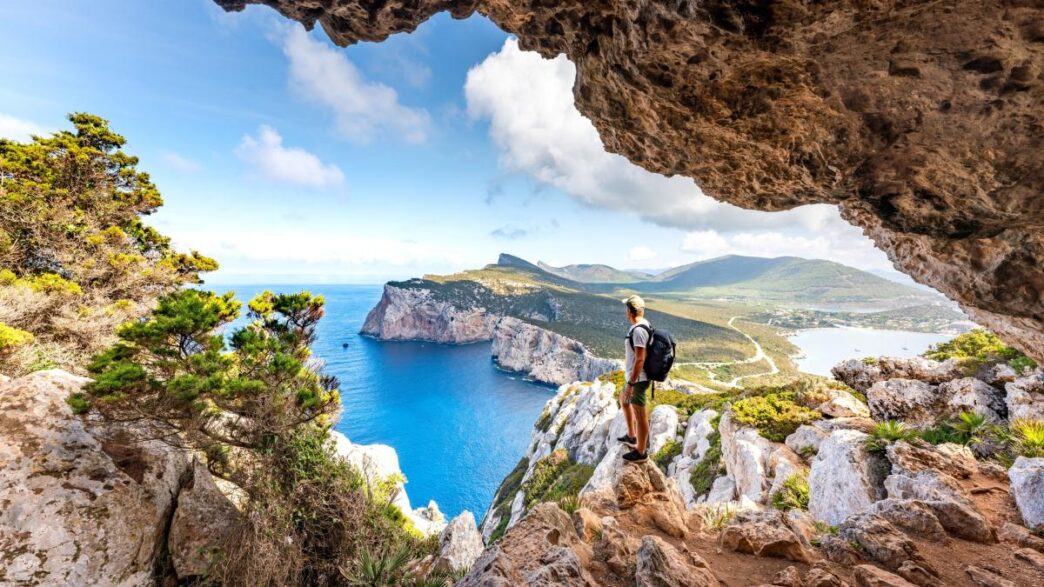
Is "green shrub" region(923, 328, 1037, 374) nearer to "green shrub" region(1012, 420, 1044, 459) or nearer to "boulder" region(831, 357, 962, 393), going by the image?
"boulder" region(831, 357, 962, 393)

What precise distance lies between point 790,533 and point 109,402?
13.2 metres

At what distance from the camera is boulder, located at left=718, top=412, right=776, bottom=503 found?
1134 centimetres

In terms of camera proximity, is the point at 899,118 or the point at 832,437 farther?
the point at 832,437

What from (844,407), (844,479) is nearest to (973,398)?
(844,407)

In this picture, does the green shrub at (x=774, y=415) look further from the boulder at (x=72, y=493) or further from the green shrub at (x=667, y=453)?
→ the boulder at (x=72, y=493)

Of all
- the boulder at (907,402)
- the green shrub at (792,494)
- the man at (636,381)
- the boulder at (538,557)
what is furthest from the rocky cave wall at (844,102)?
the boulder at (538,557)

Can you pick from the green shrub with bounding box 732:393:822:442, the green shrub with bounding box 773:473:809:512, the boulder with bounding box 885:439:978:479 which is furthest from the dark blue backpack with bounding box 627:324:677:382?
the green shrub with bounding box 732:393:822:442

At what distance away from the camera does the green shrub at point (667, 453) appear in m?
20.3

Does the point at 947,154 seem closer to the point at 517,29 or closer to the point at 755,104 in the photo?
the point at 755,104

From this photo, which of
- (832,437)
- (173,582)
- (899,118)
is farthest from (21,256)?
(832,437)

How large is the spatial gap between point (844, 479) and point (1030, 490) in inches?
109

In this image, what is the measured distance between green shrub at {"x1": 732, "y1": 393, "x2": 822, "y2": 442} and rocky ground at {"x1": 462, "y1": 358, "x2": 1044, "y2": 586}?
39.0 inches

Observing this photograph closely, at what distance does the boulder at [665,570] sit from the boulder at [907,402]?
33.2 feet

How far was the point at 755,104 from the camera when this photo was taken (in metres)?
5.34
